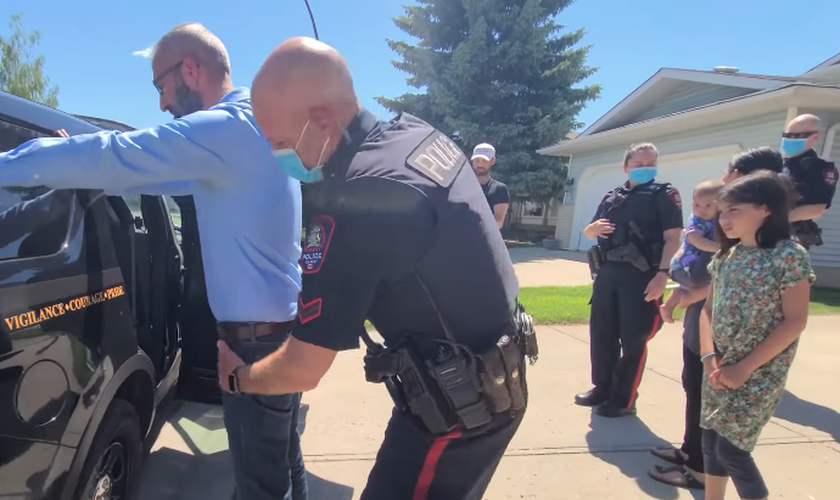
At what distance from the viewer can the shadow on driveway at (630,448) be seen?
117 inches

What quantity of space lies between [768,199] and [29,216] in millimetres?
2789

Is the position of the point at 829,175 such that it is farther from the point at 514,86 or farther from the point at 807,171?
the point at 514,86

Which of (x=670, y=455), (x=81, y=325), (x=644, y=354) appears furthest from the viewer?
(x=644, y=354)

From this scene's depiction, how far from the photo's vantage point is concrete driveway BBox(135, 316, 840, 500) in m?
2.94

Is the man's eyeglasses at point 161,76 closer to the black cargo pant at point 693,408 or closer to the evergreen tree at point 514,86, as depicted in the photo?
the black cargo pant at point 693,408

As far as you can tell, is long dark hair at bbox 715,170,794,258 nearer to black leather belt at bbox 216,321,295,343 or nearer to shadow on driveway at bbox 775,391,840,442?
black leather belt at bbox 216,321,295,343

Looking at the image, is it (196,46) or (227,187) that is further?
(196,46)

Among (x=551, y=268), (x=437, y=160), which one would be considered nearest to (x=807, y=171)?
(x=437, y=160)

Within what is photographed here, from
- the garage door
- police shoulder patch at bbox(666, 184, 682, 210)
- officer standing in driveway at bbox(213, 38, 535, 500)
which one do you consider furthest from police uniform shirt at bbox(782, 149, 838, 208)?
the garage door

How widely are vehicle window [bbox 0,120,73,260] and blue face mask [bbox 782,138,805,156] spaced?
13.9 ft

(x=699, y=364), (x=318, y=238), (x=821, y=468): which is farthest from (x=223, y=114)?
(x=821, y=468)

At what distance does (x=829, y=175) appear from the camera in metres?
3.67

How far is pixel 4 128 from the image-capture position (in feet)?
6.84

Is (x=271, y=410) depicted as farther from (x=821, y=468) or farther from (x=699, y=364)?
(x=821, y=468)
